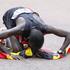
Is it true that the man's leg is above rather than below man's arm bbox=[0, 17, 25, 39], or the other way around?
below

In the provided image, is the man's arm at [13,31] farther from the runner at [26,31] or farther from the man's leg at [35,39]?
the man's leg at [35,39]

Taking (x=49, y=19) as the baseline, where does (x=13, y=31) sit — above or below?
above

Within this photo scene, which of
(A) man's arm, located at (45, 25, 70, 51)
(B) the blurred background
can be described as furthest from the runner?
(B) the blurred background

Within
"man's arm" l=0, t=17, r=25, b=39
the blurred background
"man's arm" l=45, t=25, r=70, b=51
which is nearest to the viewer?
the blurred background

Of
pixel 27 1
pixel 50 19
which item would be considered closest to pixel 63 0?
pixel 27 1

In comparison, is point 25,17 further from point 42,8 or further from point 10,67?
point 42,8

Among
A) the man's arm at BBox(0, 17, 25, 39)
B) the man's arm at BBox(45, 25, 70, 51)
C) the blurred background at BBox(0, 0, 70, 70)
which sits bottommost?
the blurred background at BBox(0, 0, 70, 70)

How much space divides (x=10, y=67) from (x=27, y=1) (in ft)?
26.9

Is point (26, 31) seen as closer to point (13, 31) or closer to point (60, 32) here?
point (13, 31)

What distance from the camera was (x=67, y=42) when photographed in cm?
774

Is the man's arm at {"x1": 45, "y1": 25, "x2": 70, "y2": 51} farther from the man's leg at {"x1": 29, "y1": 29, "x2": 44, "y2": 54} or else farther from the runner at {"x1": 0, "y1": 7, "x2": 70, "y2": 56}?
the man's leg at {"x1": 29, "y1": 29, "x2": 44, "y2": 54}

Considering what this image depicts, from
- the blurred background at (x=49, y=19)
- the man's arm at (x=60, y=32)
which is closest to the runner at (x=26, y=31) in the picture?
the man's arm at (x=60, y=32)

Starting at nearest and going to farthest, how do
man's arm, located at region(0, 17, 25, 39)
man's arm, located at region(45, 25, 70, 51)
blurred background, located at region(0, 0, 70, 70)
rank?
1. blurred background, located at region(0, 0, 70, 70)
2. man's arm, located at region(0, 17, 25, 39)
3. man's arm, located at region(45, 25, 70, 51)

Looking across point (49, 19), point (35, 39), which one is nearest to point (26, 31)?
point (35, 39)
